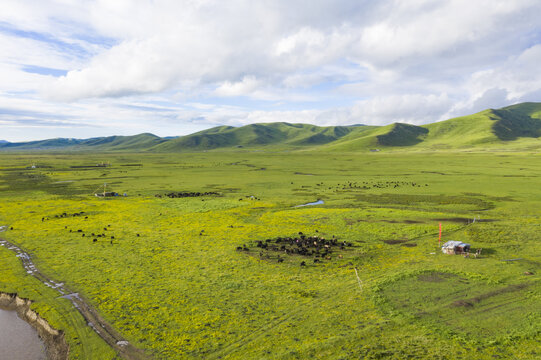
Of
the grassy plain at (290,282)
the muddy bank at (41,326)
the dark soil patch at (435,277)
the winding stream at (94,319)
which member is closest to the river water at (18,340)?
the muddy bank at (41,326)

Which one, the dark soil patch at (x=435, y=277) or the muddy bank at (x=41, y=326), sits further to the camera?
the dark soil patch at (x=435, y=277)

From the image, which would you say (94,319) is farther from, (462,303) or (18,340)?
(462,303)

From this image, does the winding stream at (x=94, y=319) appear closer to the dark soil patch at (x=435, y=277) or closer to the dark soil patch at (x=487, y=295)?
the dark soil patch at (x=487, y=295)

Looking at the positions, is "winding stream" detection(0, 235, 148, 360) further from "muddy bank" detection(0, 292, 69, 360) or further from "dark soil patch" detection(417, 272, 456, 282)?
"dark soil patch" detection(417, 272, 456, 282)

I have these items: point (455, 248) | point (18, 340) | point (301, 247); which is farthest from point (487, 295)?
point (18, 340)

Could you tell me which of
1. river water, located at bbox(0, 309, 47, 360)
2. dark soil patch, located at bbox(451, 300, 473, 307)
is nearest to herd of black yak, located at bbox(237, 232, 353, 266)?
dark soil patch, located at bbox(451, 300, 473, 307)

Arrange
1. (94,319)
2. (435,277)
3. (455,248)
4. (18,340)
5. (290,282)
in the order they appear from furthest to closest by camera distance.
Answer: (455,248) → (435,277) → (290,282) → (94,319) → (18,340)

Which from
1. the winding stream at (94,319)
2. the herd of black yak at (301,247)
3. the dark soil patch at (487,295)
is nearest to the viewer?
the winding stream at (94,319)
